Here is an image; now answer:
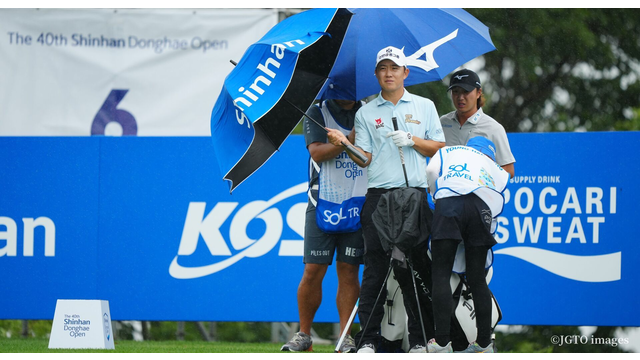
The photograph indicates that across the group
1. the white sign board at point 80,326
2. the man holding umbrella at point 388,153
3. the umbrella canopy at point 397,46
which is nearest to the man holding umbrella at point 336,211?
the umbrella canopy at point 397,46

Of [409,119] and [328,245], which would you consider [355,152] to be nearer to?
[409,119]

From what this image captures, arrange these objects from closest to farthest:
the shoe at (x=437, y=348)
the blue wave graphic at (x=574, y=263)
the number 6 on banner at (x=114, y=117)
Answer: the shoe at (x=437, y=348), the blue wave graphic at (x=574, y=263), the number 6 on banner at (x=114, y=117)

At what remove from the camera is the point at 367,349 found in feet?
15.4

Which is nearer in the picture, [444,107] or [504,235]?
[504,235]

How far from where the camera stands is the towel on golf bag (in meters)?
4.55

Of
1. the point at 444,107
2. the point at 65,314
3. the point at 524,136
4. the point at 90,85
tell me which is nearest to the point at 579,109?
the point at 444,107

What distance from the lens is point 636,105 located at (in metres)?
10.5

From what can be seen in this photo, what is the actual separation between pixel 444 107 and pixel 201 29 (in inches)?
113

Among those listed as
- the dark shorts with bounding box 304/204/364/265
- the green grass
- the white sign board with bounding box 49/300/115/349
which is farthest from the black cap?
the white sign board with bounding box 49/300/115/349

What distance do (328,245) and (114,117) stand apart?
469 centimetres

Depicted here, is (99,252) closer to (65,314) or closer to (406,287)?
→ (65,314)

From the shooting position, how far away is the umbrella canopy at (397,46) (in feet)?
17.1

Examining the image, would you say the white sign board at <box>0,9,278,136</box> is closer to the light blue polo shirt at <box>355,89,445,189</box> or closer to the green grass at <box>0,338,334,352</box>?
the green grass at <box>0,338,334,352</box>

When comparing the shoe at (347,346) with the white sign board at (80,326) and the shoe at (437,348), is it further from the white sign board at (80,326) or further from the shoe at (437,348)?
the white sign board at (80,326)
